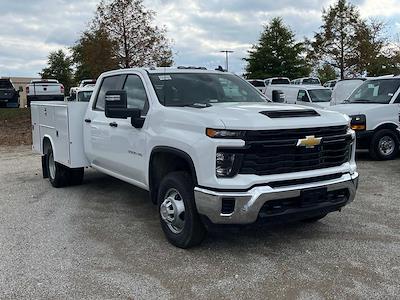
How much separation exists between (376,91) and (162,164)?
750cm

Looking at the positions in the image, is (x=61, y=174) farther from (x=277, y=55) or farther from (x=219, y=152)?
(x=277, y=55)

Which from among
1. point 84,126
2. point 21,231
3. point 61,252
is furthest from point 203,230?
point 84,126

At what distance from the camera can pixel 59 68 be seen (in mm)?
66375

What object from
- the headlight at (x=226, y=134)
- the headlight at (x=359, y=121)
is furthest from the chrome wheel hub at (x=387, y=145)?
the headlight at (x=226, y=134)

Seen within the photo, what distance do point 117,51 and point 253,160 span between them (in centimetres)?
1889

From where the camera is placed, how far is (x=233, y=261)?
4.82 meters

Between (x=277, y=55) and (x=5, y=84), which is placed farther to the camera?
(x=277, y=55)

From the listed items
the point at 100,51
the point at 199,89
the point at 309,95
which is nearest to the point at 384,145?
the point at 199,89

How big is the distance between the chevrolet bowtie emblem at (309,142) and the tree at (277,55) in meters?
45.0

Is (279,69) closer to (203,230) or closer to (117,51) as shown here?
(117,51)

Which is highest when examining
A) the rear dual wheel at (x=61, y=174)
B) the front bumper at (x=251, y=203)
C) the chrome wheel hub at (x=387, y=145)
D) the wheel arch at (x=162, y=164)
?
the wheel arch at (x=162, y=164)

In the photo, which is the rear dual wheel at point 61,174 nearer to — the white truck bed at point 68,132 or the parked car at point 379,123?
the white truck bed at point 68,132

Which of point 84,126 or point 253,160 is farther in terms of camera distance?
point 84,126

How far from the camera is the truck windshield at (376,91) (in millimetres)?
11039
